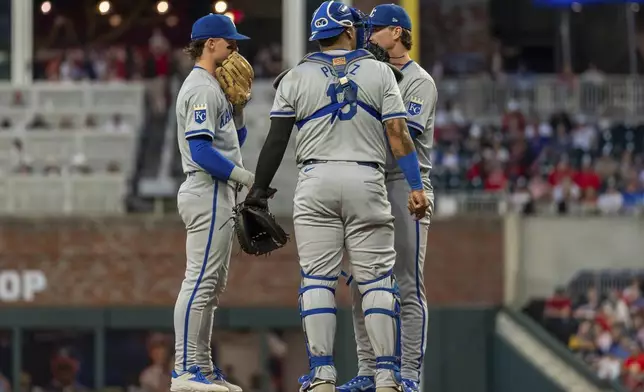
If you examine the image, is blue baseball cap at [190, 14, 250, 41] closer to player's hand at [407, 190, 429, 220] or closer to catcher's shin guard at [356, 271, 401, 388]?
player's hand at [407, 190, 429, 220]

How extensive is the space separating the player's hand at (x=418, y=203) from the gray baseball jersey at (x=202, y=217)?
3.96ft

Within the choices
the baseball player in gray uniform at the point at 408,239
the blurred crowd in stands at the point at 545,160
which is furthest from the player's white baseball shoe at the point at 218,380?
the blurred crowd in stands at the point at 545,160

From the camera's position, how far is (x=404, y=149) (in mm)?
8898

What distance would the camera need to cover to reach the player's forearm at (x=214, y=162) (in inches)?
369

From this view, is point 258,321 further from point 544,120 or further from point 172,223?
point 544,120

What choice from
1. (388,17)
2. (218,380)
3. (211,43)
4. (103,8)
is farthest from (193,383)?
(103,8)

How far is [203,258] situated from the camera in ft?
31.3

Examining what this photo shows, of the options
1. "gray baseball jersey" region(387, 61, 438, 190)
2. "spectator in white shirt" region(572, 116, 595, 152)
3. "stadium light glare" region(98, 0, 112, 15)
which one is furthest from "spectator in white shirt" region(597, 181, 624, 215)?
"gray baseball jersey" region(387, 61, 438, 190)

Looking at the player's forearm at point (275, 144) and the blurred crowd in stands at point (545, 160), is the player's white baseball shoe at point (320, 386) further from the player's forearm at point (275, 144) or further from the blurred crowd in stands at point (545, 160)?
the blurred crowd in stands at point (545, 160)

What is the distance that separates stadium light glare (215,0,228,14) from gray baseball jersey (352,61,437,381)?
1582cm

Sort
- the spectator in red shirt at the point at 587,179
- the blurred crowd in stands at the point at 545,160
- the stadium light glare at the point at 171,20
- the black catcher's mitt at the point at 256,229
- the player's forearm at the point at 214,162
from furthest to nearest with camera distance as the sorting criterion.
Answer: the stadium light glare at the point at 171,20
the spectator in red shirt at the point at 587,179
the blurred crowd in stands at the point at 545,160
the player's forearm at the point at 214,162
the black catcher's mitt at the point at 256,229

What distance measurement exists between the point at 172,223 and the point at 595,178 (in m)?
5.59

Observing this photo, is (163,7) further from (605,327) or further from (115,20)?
(605,327)

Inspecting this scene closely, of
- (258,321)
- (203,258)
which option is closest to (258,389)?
(258,321)
